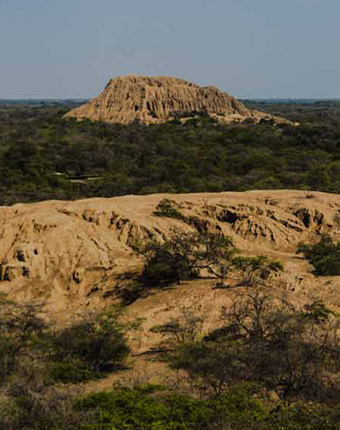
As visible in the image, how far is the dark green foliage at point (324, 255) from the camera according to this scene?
19359 millimetres

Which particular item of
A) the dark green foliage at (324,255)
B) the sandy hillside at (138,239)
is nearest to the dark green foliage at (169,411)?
the sandy hillside at (138,239)

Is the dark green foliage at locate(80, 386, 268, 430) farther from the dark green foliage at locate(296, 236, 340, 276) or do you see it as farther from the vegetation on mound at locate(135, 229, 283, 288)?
the dark green foliage at locate(296, 236, 340, 276)

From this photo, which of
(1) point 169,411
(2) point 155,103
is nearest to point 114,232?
(1) point 169,411

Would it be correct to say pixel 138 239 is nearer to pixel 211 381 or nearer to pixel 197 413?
pixel 211 381

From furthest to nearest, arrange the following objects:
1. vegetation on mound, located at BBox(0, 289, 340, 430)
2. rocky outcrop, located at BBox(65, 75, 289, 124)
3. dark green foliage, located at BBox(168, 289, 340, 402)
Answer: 1. rocky outcrop, located at BBox(65, 75, 289, 124)
2. dark green foliage, located at BBox(168, 289, 340, 402)
3. vegetation on mound, located at BBox(0, 289, 340, 430)

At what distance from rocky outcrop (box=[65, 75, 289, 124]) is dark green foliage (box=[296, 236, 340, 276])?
5824 centimetres

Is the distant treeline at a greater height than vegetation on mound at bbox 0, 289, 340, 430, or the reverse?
the distant treeline

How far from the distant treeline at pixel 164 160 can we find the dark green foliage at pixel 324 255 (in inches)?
453

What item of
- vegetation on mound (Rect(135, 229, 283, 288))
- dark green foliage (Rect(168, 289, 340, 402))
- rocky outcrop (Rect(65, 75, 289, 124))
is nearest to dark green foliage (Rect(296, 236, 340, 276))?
vegetation on mound (Rect(135, 229, 283, 288))

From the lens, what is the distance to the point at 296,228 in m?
23.9

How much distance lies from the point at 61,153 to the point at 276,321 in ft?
133

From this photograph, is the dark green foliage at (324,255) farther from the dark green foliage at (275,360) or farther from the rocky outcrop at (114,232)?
the dark green foliage at (275,360)

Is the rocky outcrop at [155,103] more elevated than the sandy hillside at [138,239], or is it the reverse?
the rocky outcrop at [155,103]

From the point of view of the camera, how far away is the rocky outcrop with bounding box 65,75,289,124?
3147 inches
